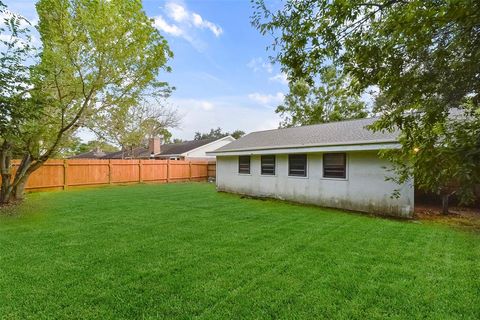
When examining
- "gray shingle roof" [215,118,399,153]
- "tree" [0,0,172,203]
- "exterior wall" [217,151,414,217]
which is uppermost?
"tree" [0,0,172,203]

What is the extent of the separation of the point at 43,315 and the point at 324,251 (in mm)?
4020

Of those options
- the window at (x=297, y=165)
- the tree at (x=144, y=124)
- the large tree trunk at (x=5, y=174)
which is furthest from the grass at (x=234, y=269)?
the tree at (x=144, y=124)

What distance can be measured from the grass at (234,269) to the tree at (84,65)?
3463mm

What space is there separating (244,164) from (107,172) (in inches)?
353

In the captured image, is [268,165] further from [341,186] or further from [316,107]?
[316,107]

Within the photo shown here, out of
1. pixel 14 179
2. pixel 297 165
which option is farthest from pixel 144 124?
pixel 297 165

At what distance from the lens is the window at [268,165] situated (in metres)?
11.9

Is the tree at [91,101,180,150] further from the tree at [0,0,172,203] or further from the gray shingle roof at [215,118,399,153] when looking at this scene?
the gray shingle roof at [215,118,399,153]

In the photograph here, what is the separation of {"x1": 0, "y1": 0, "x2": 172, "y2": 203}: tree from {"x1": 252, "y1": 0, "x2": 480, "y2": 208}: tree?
23.7 feet

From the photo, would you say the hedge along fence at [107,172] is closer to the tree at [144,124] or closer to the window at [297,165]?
the tree at [144,124]

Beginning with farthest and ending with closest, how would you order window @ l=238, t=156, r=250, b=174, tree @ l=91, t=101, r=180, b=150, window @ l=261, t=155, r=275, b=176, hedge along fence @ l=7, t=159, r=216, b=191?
1. tree @ l=91, t=101, r=180, b=150
2. hedge along fence @ l=7, t=159, r=216, b=191
3. window @ l=238, t=156, r=250, b=174
4. window @ l=261, t=155, r=275, b=176

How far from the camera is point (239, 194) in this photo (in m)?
13.3

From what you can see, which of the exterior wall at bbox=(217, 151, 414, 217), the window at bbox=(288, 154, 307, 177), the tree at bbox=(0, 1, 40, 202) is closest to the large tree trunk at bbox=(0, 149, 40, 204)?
the tree at bbox=(0, 1, 40, 202)

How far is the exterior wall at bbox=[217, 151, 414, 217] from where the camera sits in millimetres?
8242
